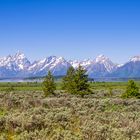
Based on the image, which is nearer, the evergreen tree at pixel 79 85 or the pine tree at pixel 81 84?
the pine tree at pixel 81 84

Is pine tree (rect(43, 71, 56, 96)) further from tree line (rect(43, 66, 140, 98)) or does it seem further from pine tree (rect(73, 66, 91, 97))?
pine tree (rect(73, 66, 91, 97))

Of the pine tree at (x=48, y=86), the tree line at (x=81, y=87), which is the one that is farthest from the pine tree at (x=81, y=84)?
the pine tree at (x=48, y=86)

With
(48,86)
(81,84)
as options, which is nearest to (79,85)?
(81,84)

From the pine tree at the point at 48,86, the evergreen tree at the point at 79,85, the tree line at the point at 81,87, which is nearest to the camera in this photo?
the tree line at the point at 81,87

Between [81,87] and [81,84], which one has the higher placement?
[81,84]

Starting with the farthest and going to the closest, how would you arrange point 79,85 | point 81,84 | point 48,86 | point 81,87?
1. point 48,86
2. point 81,84
3. point 79,85
4. point 81,87

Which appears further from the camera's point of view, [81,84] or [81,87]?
[81,84]

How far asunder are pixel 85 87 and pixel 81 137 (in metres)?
50.4

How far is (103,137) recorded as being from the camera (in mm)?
14891

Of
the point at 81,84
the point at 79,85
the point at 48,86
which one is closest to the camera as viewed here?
the point at 79,85

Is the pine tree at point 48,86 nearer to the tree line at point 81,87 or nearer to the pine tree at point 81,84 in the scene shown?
the tree line at point 81,87

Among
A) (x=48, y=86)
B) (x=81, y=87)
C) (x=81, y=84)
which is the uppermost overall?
(x=81, y=84)

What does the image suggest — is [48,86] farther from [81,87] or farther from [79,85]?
[81,87]

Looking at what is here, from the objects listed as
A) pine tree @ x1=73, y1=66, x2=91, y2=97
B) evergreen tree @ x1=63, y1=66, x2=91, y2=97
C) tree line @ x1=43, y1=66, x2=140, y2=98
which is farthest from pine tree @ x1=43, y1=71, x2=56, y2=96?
→ pine tree @ x1=73, y1=66, x2=91, y2=97
